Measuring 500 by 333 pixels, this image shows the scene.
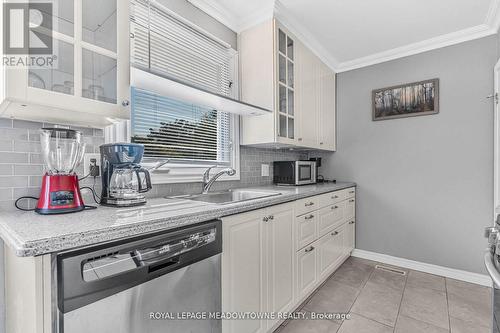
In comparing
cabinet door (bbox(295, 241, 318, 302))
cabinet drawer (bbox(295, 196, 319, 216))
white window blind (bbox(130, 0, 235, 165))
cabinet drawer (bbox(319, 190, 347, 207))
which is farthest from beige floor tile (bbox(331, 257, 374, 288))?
white window blind (bbox(130, 0, 235, 165))

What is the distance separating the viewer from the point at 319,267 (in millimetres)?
2182

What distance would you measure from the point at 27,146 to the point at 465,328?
2.92m

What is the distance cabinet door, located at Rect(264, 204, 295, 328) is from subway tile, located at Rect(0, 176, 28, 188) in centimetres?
125

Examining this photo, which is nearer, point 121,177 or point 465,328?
point 121,177

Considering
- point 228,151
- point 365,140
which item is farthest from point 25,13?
point 365,140

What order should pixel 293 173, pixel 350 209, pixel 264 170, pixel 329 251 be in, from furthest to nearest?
pixel 350 209
pixel 264 170
pixel 293 173
pixel 329 251

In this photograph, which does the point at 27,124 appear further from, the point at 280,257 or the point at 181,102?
the point at 280,257

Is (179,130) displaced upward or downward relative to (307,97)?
downward

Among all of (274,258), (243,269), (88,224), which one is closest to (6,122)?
(88,224)

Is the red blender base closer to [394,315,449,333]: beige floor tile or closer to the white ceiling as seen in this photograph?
the white ceiling

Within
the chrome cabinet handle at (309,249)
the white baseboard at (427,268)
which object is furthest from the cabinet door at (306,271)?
the white baseboard at (427,268)

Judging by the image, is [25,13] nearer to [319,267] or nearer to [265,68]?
[265,68]

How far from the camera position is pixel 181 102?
1.91 meters

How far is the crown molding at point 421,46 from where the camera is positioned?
2357mm
